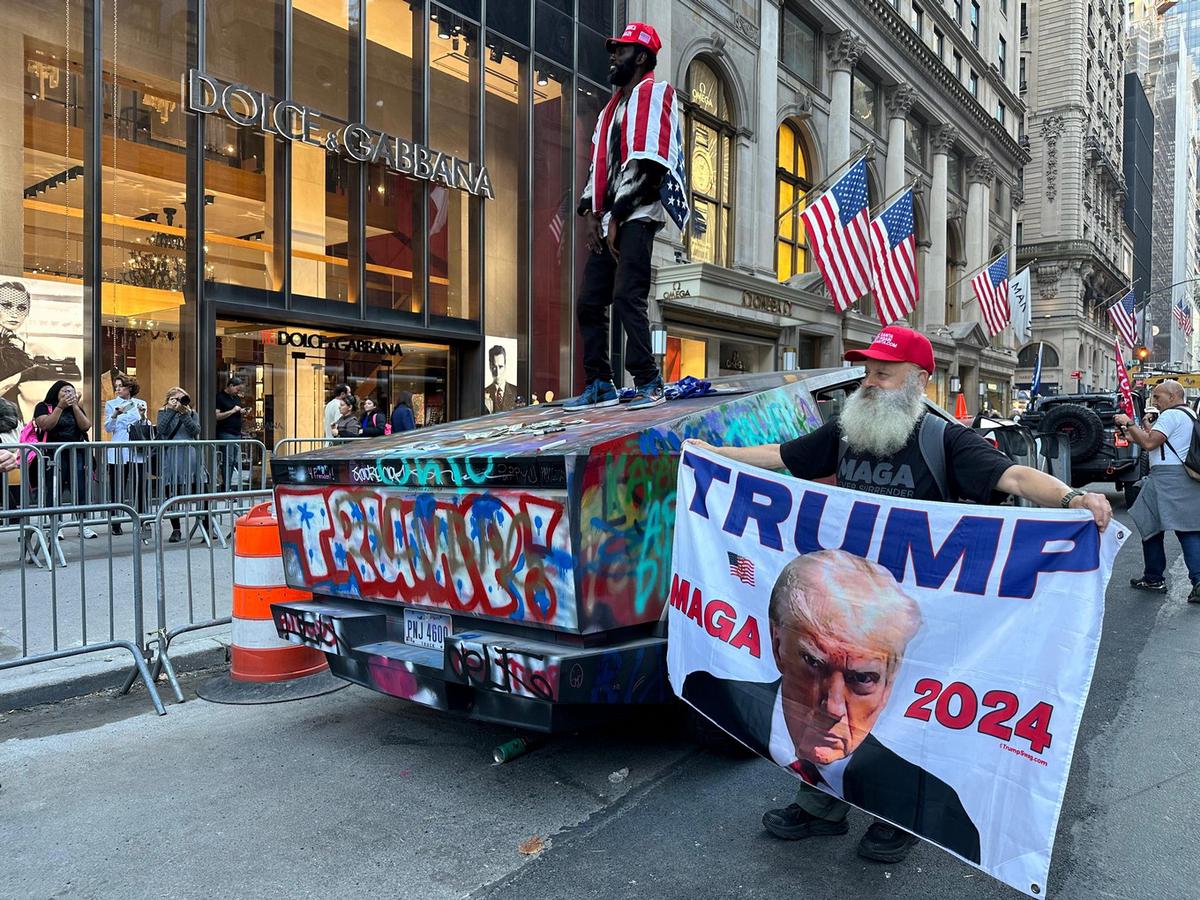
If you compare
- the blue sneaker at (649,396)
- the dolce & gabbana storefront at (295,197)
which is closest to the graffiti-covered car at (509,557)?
the blue sneaker at (649,396)

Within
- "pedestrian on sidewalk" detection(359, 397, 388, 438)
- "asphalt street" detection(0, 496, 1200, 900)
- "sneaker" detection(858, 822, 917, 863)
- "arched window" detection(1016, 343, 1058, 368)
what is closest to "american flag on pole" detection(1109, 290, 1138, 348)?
"arched window" detection(1016, 343, 1058, 368)

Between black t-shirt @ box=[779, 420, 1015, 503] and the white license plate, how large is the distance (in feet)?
5.46

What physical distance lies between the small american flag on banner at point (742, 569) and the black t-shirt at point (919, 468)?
1.73 feet

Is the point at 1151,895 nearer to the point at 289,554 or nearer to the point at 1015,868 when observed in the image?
the point at 1015,868

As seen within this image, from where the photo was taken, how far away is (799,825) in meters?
3.03

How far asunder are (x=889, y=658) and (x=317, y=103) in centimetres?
1409

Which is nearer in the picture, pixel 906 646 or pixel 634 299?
pixel 906 646

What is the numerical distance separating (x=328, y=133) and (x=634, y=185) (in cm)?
1073

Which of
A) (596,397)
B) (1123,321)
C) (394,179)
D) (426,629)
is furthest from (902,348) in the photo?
(1123,321)

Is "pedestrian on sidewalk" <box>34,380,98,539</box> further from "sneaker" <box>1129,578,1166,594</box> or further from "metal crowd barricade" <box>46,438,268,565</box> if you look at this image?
"sneaker" <box>1129,578,1166,594</box>

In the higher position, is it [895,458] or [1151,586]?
[895,458]

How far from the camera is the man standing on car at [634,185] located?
15.9 feet

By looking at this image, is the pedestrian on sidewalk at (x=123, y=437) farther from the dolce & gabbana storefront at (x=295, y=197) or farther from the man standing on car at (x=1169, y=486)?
the man standing on car at (x=1169, y=486)

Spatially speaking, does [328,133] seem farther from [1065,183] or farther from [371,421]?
[1065,183]
